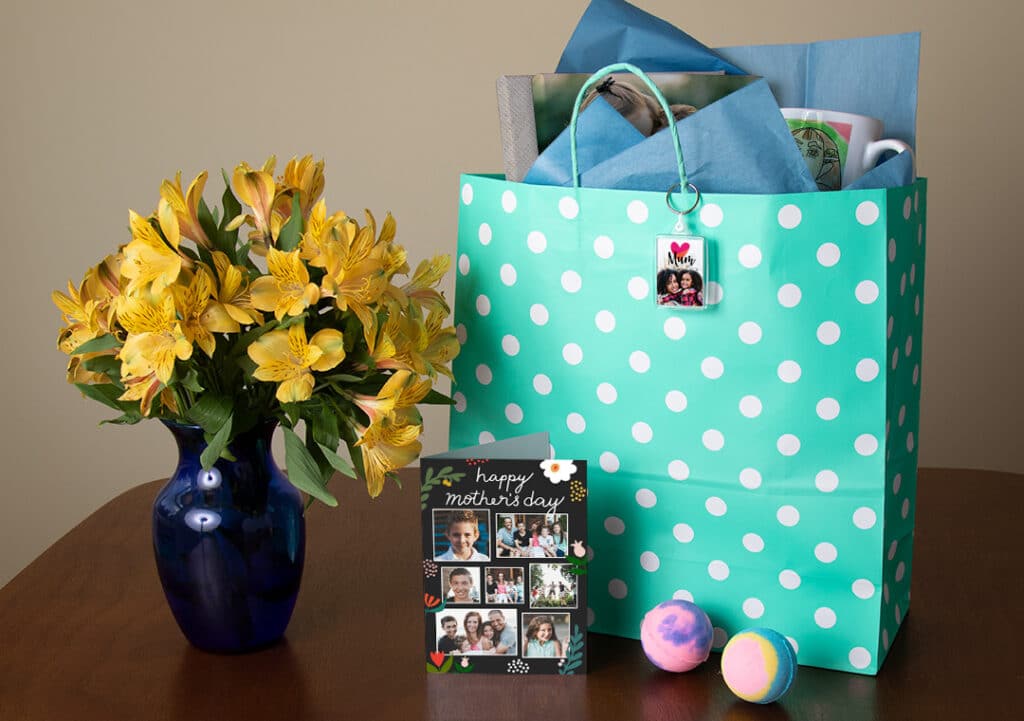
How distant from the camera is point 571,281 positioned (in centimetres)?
91

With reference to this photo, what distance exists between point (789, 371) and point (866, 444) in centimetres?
8

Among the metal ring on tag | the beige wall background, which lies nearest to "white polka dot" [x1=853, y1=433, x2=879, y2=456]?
the metal ring on tag

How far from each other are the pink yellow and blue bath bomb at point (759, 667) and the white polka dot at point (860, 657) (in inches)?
2.7

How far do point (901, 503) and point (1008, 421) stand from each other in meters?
1.07

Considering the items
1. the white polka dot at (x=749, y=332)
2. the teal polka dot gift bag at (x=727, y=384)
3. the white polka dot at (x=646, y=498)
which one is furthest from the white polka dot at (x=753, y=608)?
the white polka dot at (x=749, y=332)

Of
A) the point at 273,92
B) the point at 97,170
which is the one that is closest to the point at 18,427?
the point at 97,170

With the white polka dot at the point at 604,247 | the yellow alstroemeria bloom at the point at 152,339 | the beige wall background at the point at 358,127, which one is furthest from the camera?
the beige wall background at the point at 358,127

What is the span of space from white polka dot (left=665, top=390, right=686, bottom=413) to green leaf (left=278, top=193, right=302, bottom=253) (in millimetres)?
303

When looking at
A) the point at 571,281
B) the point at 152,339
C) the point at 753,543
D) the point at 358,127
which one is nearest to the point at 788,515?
the point at 753,543

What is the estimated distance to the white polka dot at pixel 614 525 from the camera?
93cm

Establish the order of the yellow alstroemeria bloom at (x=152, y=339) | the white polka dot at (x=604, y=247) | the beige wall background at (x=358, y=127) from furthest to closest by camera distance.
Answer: the beige wall background at (x=358, y=127) → the white polka dot at (x=604, y=247) → the yellow alstroemeria bloom at (x=152, y=339)

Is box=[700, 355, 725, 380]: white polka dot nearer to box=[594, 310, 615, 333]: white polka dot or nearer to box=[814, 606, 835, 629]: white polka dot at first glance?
box=[594, 310, 615, 333]: white polka dot

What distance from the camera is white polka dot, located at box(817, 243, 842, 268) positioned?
82 centimetres

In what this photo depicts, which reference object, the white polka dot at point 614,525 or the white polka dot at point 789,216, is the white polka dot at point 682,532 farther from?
the white polka dot at point 789,216
